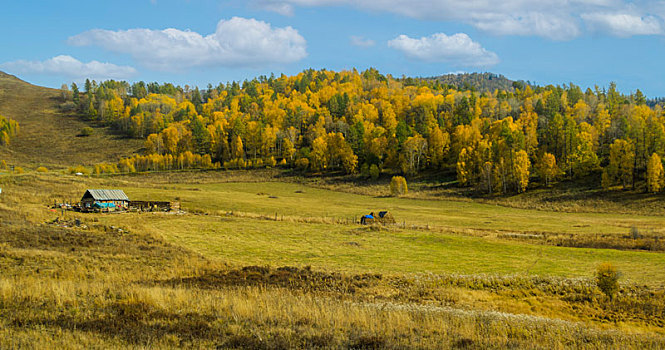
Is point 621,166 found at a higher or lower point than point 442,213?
higher

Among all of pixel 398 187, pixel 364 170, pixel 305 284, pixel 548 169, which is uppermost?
pixel 548 169

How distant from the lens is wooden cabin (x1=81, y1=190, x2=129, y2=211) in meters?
55.2

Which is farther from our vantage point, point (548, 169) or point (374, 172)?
point (374, 172)

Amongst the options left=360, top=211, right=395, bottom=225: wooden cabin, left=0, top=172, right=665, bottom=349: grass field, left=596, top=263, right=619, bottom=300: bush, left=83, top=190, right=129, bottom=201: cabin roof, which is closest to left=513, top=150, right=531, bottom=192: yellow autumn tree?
left=0, top=172, right=665, bottom=349: grass field

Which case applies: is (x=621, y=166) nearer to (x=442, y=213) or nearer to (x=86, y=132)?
(x=442, y=213)

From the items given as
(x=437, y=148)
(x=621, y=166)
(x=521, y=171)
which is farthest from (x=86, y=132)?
(x=621, y=166)

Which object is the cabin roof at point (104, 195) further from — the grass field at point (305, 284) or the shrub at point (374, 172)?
the shrub at point (374, 172)

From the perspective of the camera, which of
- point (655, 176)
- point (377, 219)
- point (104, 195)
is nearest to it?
point (377, 219)

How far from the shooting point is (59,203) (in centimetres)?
5597

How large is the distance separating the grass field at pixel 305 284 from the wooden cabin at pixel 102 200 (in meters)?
5.00

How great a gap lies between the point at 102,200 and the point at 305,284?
1739 inches

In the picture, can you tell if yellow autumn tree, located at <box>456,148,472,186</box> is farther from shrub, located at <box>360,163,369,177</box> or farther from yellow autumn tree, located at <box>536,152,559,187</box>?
shrub, located at <box>360,163,369,177</box>

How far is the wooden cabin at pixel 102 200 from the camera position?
55250 millimetres

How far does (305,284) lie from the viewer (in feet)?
75.0
